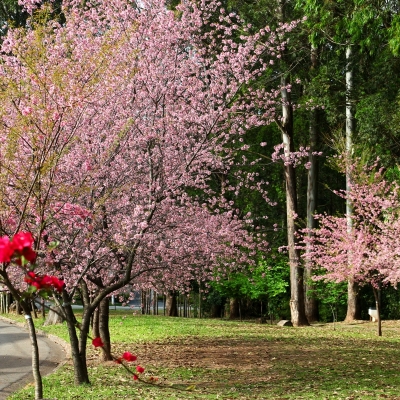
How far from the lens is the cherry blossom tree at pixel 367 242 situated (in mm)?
19219

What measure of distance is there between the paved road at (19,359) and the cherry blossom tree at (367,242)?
9284 mm

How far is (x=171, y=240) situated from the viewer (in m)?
12.7

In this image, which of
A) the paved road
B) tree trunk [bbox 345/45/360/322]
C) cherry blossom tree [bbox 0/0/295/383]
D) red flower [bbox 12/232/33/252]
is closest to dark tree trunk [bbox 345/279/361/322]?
tree trunk [bbox 345/45/360/322]

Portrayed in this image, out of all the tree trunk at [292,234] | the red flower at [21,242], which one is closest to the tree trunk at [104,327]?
the red flower at [21,242]

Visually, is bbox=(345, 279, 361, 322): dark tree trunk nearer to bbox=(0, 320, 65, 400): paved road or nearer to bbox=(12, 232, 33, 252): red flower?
bbox=(0, 320, 65, 400): paved road

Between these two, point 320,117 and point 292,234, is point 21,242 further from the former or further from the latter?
point 320,117

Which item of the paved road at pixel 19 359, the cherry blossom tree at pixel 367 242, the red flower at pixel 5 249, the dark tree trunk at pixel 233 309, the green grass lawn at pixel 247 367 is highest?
the cherry blossom tree at pixel 367 242

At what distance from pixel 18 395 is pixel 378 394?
5.61m

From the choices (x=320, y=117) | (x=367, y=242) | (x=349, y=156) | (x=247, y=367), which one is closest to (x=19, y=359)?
(x=247, y=367)

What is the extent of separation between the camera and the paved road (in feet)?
40.5

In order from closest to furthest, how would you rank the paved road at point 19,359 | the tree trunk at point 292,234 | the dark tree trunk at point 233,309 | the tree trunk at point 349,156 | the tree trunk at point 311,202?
the paved road at point 19,359 → the tree trunk at point 292,234 → the tree trunk at point 349,156 → the tree trunk at point 311,202 → the dark tree trunk at point 233,309

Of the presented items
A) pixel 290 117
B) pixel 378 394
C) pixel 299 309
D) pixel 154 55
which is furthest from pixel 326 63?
pixel 378 394

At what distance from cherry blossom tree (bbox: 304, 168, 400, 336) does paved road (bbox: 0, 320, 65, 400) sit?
9.28m

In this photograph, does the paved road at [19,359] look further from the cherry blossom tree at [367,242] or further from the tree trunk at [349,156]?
the tree trunk at [349,156]
